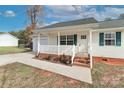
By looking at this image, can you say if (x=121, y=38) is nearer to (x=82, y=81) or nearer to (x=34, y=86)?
(x=82, y=81)

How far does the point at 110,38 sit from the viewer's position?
13938 mm

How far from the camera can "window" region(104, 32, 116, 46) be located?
13.8 meters

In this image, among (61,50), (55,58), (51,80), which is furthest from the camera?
(61,50)

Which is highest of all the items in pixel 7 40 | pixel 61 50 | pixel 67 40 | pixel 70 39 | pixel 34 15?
pixel 34 15

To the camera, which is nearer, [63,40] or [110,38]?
[110,38]

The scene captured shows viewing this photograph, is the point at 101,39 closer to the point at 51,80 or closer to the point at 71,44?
the point at 71,44

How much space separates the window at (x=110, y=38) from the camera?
13.8 meters

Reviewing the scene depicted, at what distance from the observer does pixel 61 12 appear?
31.4 meters

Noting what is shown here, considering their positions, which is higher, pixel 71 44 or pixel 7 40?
pixel 7 40

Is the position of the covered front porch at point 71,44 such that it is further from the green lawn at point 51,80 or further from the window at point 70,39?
the green lawn at point 51,80

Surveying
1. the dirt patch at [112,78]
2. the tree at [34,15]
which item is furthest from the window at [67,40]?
the tree at [34,15]

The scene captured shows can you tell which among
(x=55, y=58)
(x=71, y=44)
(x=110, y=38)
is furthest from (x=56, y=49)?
(x=110, y=38)

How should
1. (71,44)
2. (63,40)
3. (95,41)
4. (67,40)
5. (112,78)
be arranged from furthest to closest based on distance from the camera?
1. (63,40)
2. (67,40)
3. (71,44)
4. (95,41)
5. (112,78)
